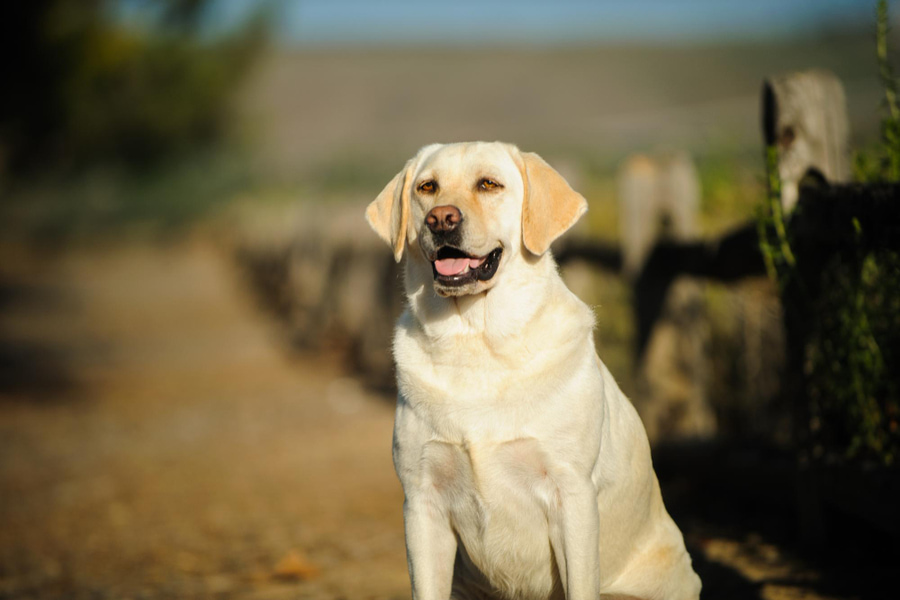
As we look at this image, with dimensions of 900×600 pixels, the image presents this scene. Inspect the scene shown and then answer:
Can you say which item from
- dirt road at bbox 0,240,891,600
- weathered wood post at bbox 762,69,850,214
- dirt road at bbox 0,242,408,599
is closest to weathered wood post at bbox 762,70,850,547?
weathered wood post at bbox 762,69,850,214

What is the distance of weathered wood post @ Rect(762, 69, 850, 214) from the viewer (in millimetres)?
3717

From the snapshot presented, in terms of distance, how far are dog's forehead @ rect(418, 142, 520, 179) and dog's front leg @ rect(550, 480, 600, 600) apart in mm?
1138

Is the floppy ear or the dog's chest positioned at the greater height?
the floppy ear

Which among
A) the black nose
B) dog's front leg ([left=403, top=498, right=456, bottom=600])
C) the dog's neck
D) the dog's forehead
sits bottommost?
dog's front leg ([left=403, top=498, right=456, bottom=600])

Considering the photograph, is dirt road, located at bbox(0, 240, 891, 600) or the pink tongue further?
dirt road, located at bbox(0, 240, 891, 600)

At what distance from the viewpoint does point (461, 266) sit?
10.1 feet

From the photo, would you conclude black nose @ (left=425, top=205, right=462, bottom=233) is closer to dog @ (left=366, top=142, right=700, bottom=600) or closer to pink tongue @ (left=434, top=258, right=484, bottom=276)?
dog @ (left=366, top=142, right=700, bottom=600)

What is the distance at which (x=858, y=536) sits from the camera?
3762mm

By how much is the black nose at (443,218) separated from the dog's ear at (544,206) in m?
0.27

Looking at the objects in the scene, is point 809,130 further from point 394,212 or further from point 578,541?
point 578,541

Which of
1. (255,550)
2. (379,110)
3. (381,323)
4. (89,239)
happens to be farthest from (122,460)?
(379,110)

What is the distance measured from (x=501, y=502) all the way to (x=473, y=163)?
1185mm

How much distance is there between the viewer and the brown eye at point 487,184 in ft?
10.7

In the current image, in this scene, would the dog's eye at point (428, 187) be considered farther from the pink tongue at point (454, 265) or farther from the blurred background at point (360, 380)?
the blurred background at point (360, 380)
